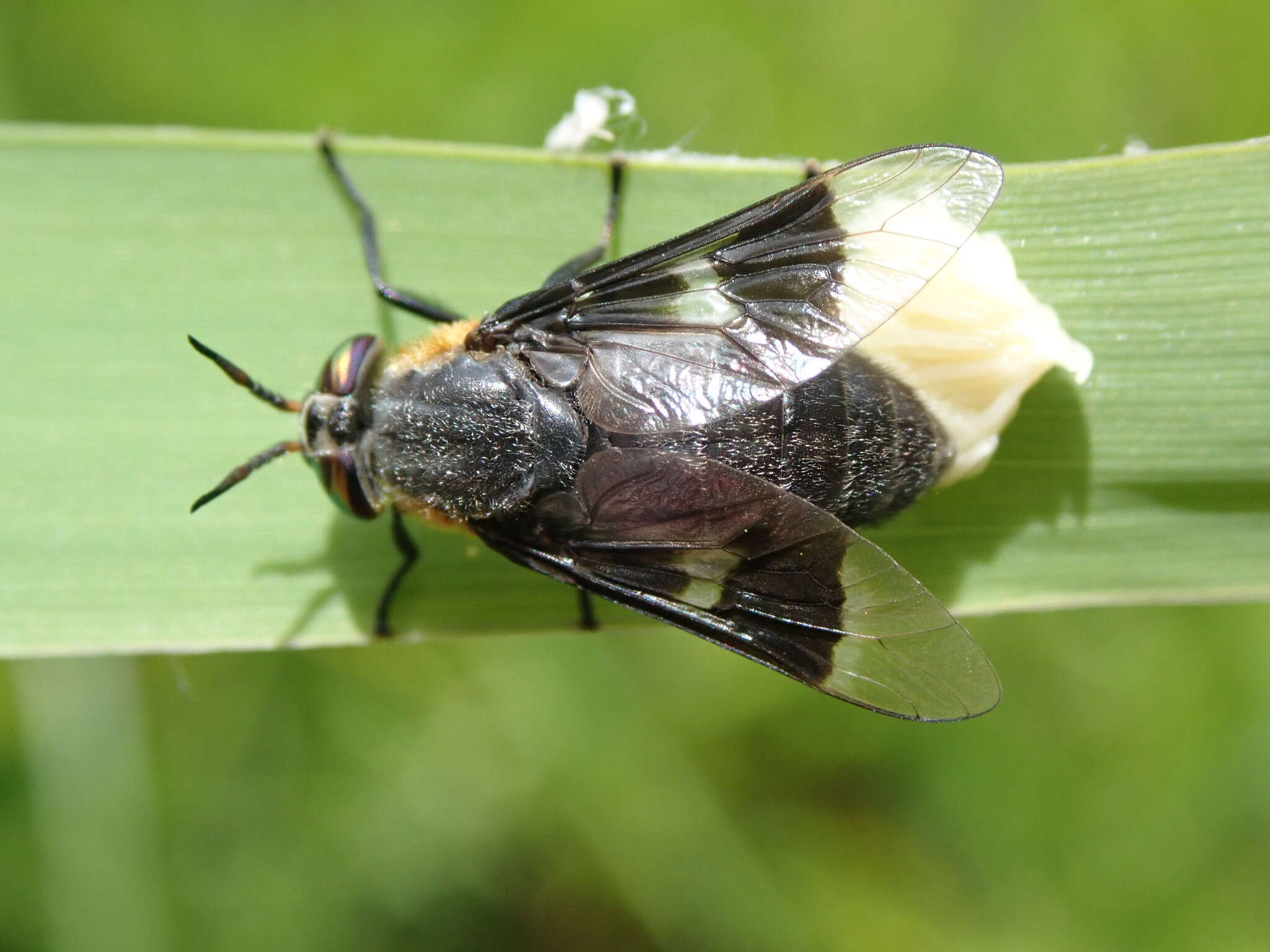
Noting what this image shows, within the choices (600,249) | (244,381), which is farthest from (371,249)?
Result: (600,249)

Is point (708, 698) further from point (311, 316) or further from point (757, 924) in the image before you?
point (311, 316)

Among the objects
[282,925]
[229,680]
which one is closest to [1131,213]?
[229,680]

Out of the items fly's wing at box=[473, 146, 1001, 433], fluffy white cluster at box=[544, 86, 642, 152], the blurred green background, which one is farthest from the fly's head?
the blurred green background

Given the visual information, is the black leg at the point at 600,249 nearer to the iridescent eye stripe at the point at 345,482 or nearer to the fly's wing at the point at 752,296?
the fly's wing at the point at 752,296

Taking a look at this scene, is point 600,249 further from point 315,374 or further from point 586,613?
point 586,613

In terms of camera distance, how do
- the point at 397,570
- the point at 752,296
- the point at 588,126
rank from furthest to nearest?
the point at 397,570 → the point at 588,126 → the point at 752,296

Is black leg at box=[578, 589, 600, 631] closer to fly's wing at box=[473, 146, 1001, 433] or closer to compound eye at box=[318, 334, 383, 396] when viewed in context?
fly's wing at box=[473, 146, 1001, 433]

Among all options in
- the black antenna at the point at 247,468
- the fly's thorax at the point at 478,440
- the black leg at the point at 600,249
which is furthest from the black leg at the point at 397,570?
the black leg at the point at 600,249
